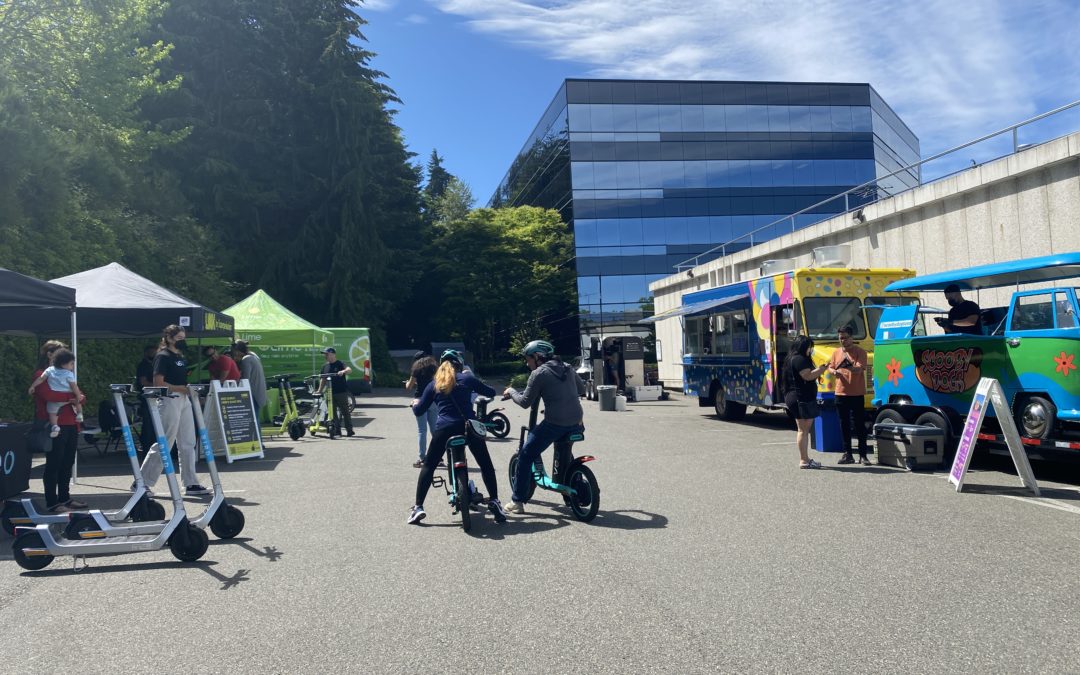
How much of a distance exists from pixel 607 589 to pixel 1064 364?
6300 millimetres

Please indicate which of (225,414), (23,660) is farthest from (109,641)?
(225,414)

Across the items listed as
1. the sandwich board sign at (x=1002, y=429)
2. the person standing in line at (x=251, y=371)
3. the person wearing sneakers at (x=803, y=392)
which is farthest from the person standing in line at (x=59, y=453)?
the sandwich board sign at (x=1002, y=429)

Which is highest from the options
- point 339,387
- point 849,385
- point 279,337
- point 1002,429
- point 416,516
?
point 279,337

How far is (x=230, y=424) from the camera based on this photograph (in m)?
13.0

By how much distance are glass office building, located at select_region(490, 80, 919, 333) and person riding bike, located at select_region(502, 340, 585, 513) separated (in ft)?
145

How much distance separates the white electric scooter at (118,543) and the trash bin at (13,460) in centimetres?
258

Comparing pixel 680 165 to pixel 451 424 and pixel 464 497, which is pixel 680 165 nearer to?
pixel 451 424

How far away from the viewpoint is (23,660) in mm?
4305

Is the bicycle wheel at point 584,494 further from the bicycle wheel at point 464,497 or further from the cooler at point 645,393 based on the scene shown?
the cooler at point 645,393

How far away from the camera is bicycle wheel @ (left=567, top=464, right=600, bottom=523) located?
7.43m

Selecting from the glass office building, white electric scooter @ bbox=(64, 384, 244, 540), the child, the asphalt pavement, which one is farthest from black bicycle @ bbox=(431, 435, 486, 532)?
the glass office building

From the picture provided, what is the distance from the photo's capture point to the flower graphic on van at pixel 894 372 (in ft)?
36.1

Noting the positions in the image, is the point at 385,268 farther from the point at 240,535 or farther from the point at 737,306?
the point at 240,535

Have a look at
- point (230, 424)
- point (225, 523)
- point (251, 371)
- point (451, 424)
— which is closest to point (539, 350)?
point (451, 424)
